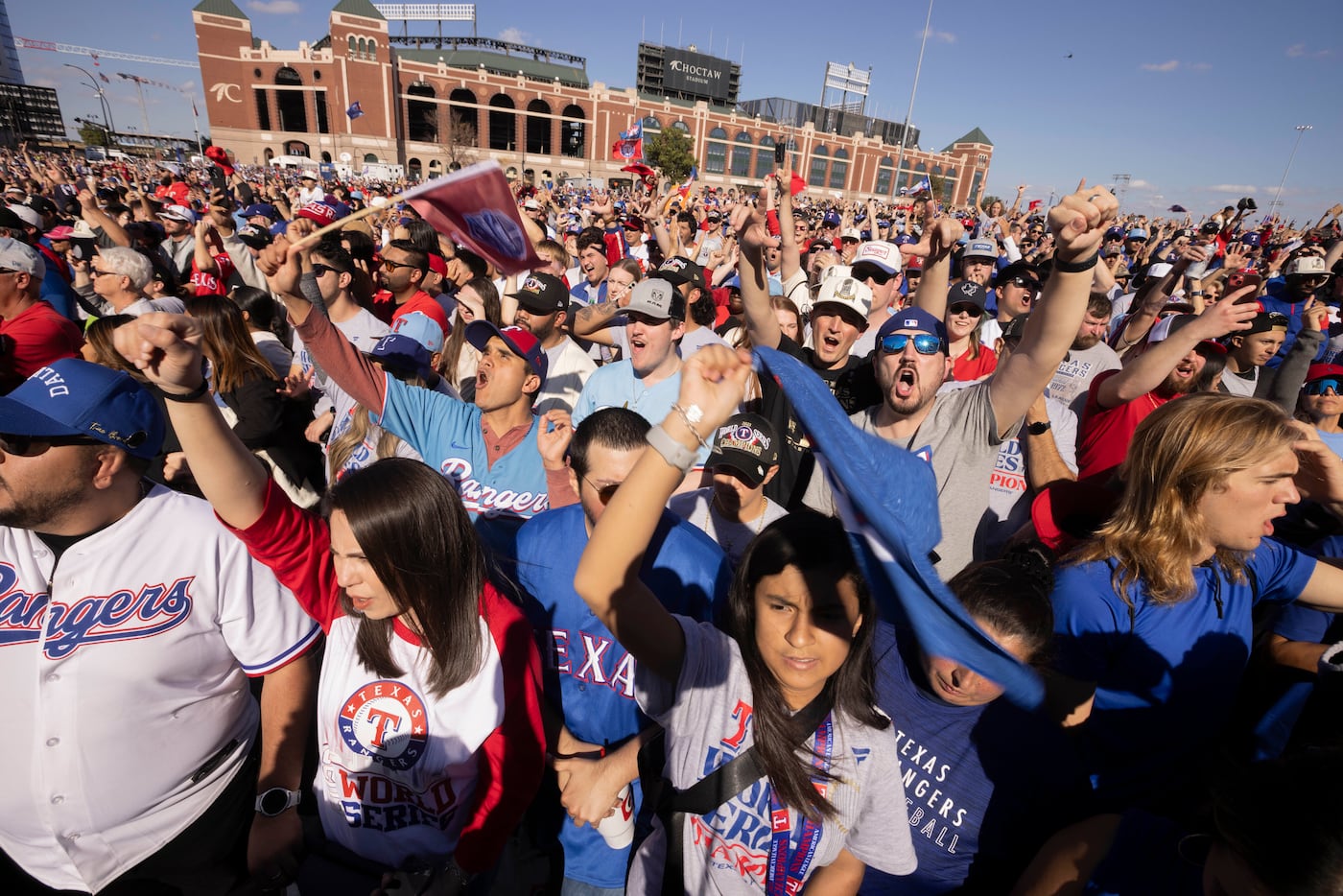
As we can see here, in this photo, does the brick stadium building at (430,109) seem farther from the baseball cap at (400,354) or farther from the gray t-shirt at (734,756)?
the gray t-shirt at (734,756)

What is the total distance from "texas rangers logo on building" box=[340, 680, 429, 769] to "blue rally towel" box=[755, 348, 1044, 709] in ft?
4.54

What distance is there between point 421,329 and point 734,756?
4.26 m

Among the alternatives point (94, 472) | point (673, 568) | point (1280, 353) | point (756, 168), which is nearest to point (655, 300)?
point (673, 568)

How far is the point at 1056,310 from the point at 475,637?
2240 mm

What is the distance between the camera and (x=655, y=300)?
351 centimetres

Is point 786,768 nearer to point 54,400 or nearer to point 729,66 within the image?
point 54,400

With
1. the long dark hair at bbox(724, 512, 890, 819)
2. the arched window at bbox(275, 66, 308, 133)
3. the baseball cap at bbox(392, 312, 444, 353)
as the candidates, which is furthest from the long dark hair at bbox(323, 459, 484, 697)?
the arched window at bbox(275, 66, 308, 133)

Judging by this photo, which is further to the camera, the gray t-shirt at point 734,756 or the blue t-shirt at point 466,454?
the blue t-shirt at point 466,454

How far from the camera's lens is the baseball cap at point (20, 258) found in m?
4.00

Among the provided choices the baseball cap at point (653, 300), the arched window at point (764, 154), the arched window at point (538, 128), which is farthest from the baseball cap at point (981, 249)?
the arched window at point (764, 154)

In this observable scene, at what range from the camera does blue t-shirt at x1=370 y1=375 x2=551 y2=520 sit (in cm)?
300

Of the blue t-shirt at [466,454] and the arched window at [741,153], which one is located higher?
the arched window at [741,153]

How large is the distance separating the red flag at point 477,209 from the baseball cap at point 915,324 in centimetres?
173

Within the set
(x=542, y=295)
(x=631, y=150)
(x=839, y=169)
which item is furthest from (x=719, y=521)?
(x=839, y=169)
